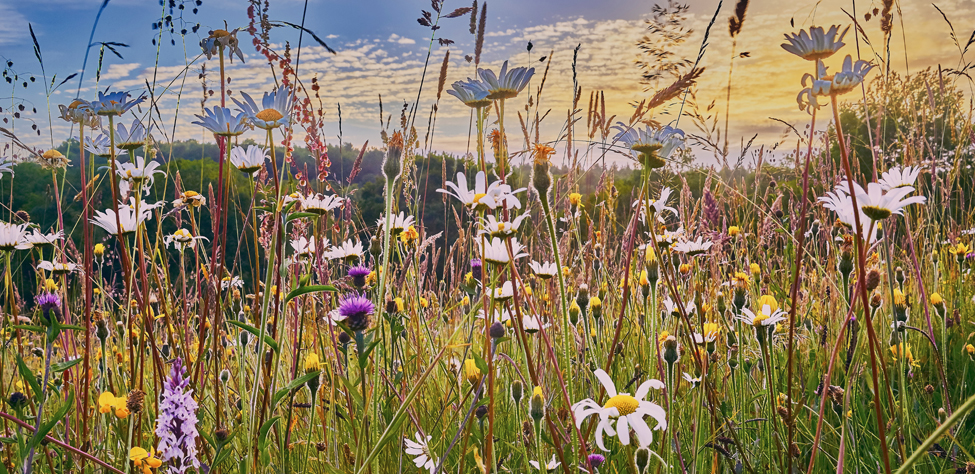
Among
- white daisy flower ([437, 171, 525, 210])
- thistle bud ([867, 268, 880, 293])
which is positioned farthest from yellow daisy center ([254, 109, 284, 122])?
thistle bud ([867, 268, 880, 293])

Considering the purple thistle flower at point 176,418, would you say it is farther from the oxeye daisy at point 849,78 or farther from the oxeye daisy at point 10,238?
the oxeye daisy at point 849,78

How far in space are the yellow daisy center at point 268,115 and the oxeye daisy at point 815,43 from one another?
0.85 meters

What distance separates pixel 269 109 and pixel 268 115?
2 cm

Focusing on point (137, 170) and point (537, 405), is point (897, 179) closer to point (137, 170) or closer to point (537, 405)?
point (537, 405)

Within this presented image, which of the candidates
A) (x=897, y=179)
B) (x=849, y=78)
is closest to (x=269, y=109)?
(x=849, y=78)

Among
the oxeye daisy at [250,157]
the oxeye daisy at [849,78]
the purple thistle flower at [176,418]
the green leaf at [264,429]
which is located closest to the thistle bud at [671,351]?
the oxeye daisy at [849,78]

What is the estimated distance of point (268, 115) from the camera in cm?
103

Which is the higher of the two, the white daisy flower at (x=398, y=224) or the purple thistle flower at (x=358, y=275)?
the white daisy flower at (x=398, y=224)

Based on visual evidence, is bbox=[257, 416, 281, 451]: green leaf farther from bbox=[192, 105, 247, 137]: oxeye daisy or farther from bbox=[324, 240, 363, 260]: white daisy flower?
bbox=[324, 240, 363, 260]: white daisy flower

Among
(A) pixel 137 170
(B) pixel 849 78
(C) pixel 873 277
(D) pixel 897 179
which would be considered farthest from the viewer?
(A) pixel 137 170

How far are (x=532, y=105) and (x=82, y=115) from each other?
6.38 feet

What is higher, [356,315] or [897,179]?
[897,179]

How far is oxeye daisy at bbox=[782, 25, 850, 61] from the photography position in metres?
0.81

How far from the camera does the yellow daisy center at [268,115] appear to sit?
103 centimetres
